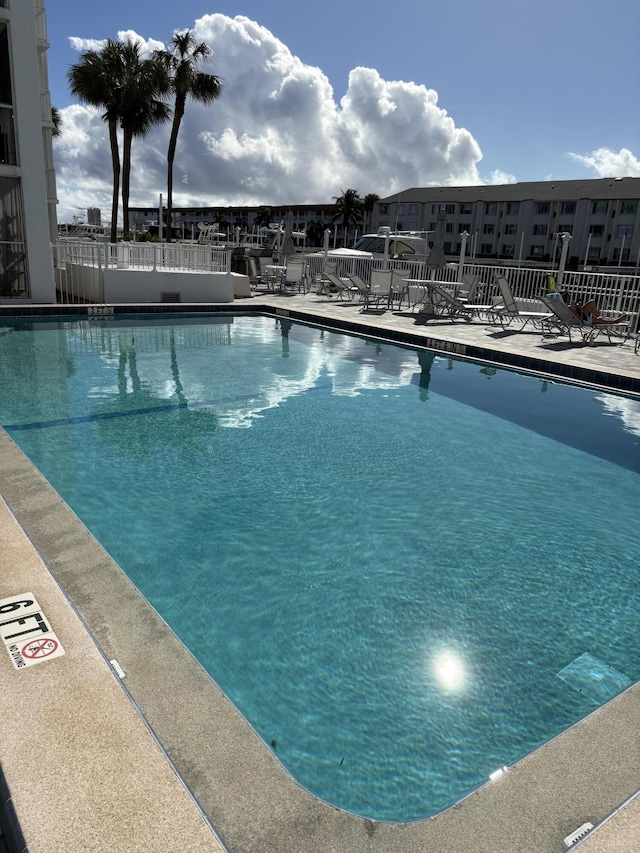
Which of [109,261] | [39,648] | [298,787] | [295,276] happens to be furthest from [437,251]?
[298,787]

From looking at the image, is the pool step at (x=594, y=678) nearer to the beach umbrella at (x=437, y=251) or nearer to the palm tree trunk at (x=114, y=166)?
the beach umbrella at (x=437, y=251)

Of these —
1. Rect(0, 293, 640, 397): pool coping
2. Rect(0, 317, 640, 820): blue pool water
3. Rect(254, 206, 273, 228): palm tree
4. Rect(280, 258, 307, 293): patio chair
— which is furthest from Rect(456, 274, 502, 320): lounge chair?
Rect(254, 206, 273, 228): palm tree

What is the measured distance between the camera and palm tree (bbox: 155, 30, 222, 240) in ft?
98.0

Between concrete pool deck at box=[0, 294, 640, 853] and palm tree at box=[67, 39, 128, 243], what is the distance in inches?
1098

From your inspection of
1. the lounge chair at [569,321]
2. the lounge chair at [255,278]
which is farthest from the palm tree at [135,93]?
the lounge chair at [569,321]

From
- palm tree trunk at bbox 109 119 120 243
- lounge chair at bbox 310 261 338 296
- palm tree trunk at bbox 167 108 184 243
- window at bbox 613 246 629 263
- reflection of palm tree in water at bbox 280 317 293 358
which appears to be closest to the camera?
reflection of palm tree in water at bbox 280 317 293 358

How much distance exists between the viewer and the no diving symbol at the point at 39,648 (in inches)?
91.0

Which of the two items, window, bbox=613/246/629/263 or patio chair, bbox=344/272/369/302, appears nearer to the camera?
→ patio chair, bbox=344/272/369/302

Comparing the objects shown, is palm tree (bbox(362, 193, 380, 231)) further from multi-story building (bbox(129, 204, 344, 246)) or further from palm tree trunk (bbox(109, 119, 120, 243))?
palm tree trunk (bbox(109, 119, 120, 243))

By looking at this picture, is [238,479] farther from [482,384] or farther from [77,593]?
[482,384]

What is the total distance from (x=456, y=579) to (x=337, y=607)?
80cm

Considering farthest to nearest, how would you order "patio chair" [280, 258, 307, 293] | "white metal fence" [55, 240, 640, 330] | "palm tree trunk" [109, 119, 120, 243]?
"palm tree trunk" [109, 119, 120, 243], "patio chair" [280, 258, 307, 293], "white metal fence" [55, 240, 640, 330]

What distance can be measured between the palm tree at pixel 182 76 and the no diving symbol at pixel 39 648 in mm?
30590

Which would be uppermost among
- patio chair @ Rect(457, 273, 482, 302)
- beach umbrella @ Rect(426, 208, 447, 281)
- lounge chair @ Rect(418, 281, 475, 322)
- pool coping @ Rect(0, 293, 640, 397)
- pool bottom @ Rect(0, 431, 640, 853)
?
beach umbrella @ Rect(426, 208, 447, 281)
